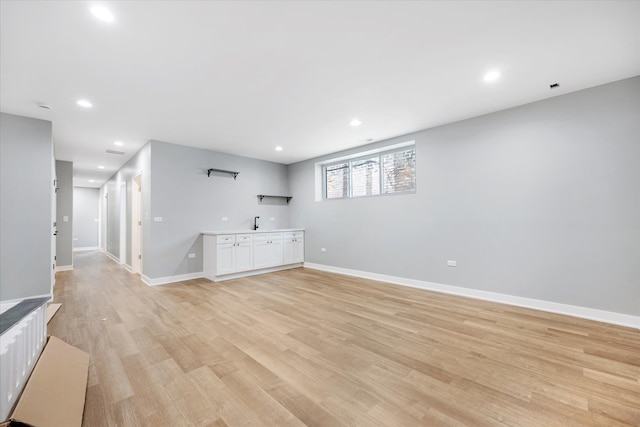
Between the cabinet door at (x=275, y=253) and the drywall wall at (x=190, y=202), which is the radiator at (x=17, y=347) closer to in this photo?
the drywall wall at (x=190, y=202)

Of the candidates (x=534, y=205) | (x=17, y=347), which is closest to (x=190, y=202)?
(x=17, y=347)

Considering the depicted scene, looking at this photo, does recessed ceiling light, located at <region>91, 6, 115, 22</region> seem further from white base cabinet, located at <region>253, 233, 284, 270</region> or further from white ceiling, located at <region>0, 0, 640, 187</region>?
white base cabinet, located at <region>253, 233, 284, 270</region>

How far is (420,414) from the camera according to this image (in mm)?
1565

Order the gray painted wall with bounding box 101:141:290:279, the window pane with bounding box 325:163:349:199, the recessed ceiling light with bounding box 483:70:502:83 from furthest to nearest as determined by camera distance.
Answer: the window pane with bounding box 325:163:349:199
the gray painted wall with bounding box 101:141:290:279
the recessed ceiling light with bounding box 483:70:502:83

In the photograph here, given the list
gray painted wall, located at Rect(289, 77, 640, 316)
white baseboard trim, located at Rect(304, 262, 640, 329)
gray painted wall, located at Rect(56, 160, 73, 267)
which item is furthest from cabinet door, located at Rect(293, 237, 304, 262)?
gray painted wall, located at Rect(56, 160, 73, 267)

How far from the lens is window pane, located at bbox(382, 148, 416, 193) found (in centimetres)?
479

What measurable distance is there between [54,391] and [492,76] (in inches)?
172

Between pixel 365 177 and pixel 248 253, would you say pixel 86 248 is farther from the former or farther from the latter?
pixel 365 177

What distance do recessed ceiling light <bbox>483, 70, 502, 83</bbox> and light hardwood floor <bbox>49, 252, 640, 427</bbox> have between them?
269 cm

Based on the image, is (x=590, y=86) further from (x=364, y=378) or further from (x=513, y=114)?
(x=364, y=378)

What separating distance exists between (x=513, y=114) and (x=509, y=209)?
1.30m

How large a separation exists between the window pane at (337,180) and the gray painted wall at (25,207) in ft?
16.1

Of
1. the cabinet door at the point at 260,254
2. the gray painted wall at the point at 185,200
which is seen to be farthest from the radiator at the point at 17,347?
the cabinet door at the point at 260,254

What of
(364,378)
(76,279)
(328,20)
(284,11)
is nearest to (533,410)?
(364,378)
